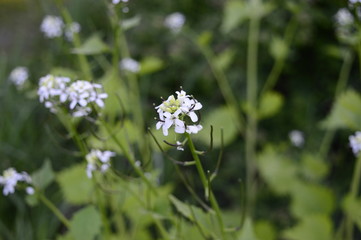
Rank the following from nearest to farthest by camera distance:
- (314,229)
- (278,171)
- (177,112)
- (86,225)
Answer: (177,112)
(86,225)
(314,229)
(278,171)

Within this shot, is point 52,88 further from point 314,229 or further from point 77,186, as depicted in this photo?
point 314,229

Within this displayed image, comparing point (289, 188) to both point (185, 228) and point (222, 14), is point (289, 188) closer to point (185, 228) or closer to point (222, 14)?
point (185, 228)

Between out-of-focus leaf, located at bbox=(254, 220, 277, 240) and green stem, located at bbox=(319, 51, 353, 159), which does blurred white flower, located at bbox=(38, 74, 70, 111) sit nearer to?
out-of-focus leaf, located at bbox=(254, 220, 277, 240)

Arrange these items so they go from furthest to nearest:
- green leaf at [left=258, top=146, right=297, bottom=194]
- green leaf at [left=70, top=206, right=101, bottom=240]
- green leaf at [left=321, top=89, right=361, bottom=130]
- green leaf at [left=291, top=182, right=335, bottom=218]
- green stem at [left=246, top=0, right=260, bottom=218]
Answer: green stem at [left=246, top=0, right=260, bottom=218]
green leaf at [left=258, top=146, right=297, bottom=194]
green leaf at [left=291, top=182, right=335, bottom=218]
green leaf at [left=321, top=89, right=361, bottom=130]
green leaf at [left=70, top=206, right=101, bottom=240]

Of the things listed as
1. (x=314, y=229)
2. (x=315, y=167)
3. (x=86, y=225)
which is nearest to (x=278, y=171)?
A: (x=315, y=167)

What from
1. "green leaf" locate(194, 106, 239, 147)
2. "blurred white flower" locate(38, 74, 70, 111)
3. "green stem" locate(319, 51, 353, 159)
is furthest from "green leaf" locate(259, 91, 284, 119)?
"blurred white flower" locate(38, 74, 70, 111)
